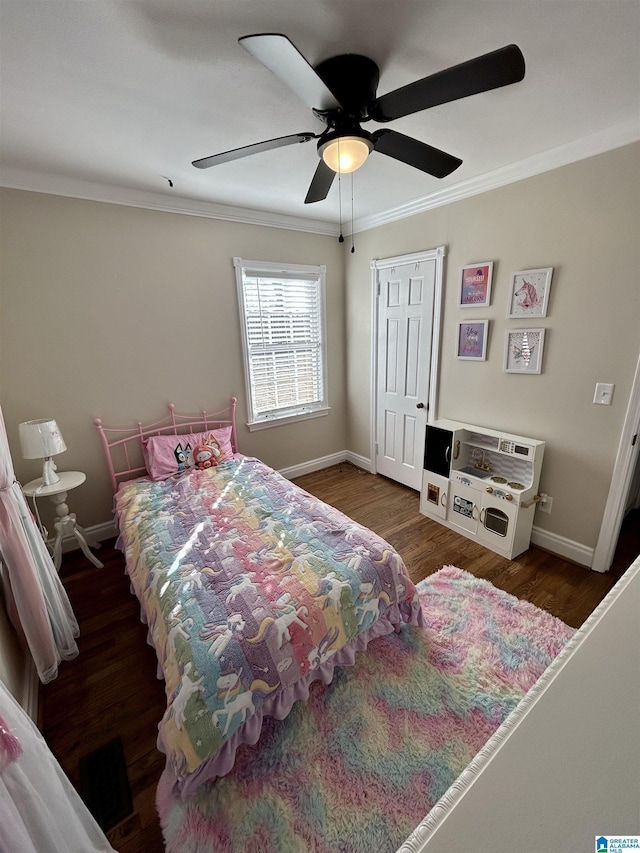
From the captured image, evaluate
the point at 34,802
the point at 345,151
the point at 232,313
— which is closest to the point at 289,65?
the point at 345,151

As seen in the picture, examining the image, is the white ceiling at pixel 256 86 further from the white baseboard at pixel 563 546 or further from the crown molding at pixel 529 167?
the white baseboard at pixel 563 546

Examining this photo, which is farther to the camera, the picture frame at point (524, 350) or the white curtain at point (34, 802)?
the picture frame at point (524, 350)

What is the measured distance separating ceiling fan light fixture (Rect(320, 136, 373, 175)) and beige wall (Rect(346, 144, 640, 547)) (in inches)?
61.5

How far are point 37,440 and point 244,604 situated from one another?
70.3 inches

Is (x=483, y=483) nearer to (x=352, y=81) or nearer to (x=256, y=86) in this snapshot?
(x=352, y=81)

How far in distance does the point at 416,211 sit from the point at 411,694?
3507 millimetres

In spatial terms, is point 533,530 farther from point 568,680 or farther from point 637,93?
point 637,93

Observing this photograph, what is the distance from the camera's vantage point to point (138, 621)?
2.14 metres

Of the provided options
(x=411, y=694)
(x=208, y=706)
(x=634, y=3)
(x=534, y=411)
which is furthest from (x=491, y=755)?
(x=534, y=411)

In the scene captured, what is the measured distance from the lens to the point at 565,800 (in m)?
0.47

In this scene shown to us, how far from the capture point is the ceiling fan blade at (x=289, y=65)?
988mm

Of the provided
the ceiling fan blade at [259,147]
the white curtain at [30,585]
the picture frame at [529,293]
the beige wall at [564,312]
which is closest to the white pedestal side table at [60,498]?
the white curtain at [30,585]

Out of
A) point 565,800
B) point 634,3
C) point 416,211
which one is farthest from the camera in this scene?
point 416,211

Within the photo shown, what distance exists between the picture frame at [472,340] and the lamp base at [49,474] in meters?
3.24
